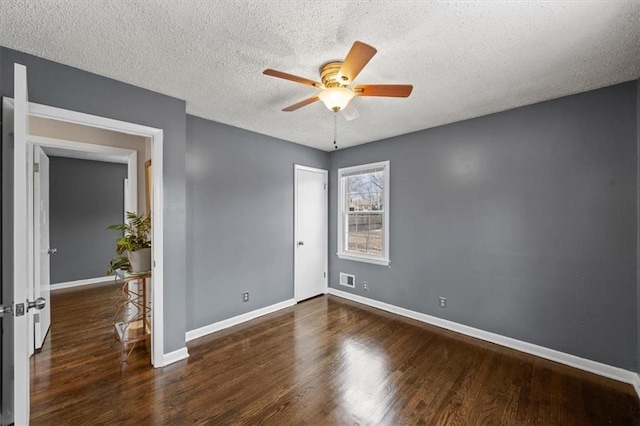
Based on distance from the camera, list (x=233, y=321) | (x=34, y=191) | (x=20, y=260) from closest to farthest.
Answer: (x=20, y=260) < (x=34, y=191) < (x=233, y=321)

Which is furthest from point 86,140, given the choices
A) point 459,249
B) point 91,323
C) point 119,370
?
point 459,249

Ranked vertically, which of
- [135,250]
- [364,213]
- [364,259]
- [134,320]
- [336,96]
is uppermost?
[336,96]

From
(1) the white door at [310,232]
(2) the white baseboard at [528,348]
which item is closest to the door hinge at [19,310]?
(1) the white door at [310,232]

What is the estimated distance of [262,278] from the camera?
153 inches

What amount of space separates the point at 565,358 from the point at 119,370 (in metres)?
4.20

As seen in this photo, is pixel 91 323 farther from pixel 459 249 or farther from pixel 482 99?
pixel 482 99

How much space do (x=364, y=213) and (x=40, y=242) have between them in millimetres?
4059

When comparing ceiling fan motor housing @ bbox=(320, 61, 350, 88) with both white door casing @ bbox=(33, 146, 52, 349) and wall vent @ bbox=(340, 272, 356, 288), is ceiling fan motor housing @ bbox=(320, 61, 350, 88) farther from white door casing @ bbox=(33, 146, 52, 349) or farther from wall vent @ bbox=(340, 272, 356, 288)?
wall vent @ bbox=(340, 272, 356, 288)

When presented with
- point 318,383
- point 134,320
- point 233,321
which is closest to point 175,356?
point 134,320

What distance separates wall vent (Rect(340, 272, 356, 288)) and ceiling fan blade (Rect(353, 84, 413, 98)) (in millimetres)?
3200

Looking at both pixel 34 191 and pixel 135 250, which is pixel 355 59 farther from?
pixel 34 191

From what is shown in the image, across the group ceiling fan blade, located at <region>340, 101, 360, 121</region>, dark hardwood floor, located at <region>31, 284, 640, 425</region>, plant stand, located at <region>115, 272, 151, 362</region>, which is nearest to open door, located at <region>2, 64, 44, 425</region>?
dark hardwood floor, located at <region>31, 284, 640, 425</region>

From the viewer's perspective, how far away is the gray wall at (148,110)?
2002 mm

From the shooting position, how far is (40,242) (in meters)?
2.95
